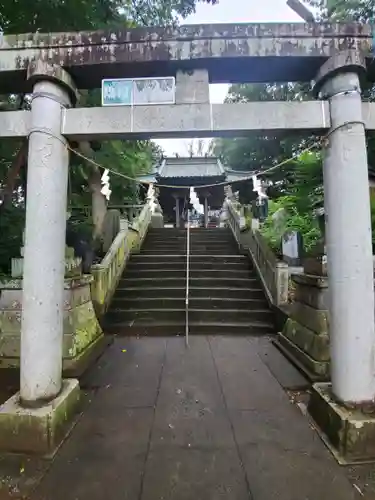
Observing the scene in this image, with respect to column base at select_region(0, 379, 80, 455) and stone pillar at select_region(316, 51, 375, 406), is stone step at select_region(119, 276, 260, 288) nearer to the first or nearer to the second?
stone pillar at select_region(316, 51, 375, 406)

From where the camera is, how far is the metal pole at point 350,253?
277 cm

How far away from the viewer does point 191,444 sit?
280 cm

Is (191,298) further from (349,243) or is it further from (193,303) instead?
(349,243)

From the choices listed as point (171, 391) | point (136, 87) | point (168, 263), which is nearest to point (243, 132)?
point (136, 87)

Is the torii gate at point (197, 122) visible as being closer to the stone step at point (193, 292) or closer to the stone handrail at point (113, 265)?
the stone handrail at point (113, 265)

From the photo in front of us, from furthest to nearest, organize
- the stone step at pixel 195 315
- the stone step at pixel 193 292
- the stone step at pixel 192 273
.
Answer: the stone step at pixel 192 273, the stone step at pixel 193 292, the stone step at pixel 195 315

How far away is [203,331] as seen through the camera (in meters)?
6.48

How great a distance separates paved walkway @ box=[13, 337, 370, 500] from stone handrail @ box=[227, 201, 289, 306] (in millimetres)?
2531

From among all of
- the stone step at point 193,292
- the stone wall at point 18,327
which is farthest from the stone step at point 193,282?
the stone wall at point 18,327

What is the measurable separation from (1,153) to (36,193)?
3831mm

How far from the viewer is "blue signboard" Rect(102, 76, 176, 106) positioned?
9.96ft

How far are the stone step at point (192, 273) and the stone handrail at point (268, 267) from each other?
45 centimetres

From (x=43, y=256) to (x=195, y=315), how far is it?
4.49 metres

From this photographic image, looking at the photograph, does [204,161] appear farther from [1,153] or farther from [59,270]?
[59,270]
